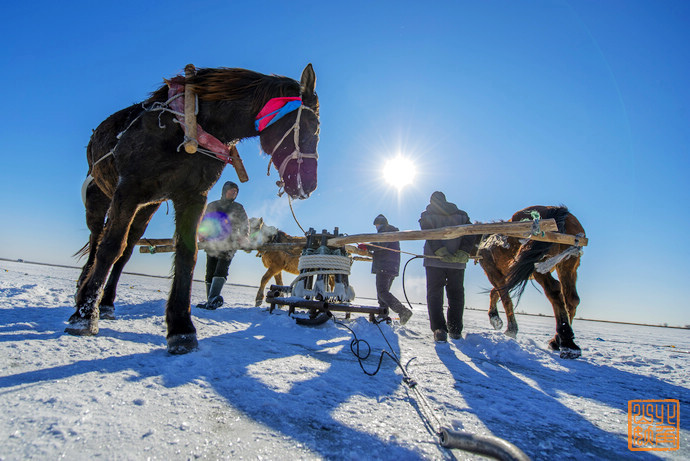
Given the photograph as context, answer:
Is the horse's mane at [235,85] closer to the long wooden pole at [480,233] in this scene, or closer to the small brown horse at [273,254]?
the long wooden pole at [480,233]

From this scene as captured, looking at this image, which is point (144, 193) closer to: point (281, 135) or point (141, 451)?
point (281, 135)

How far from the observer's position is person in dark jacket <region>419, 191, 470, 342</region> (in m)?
4.39

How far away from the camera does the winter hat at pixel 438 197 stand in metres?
4.89

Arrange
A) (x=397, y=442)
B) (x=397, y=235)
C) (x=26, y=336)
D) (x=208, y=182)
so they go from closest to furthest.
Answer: (x=397, y=442), (x=26, y=336), (x=208, y=182), (x=397, y=235)

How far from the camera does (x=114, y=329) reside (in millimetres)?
2334

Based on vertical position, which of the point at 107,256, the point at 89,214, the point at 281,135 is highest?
the point at 281,135

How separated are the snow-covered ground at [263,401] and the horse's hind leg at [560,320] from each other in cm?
107

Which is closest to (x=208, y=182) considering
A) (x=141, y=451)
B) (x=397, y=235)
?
(x=397, y=235)

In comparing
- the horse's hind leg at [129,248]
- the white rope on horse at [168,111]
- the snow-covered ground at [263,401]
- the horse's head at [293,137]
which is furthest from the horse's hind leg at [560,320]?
the horse's hind leg at [129,248]

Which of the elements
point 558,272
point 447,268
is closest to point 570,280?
point 558,272

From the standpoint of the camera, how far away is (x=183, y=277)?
2.27 m

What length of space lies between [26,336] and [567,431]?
285 cm

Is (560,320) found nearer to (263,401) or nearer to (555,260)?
(555,260)

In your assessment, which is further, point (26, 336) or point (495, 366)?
point (495, 366)
